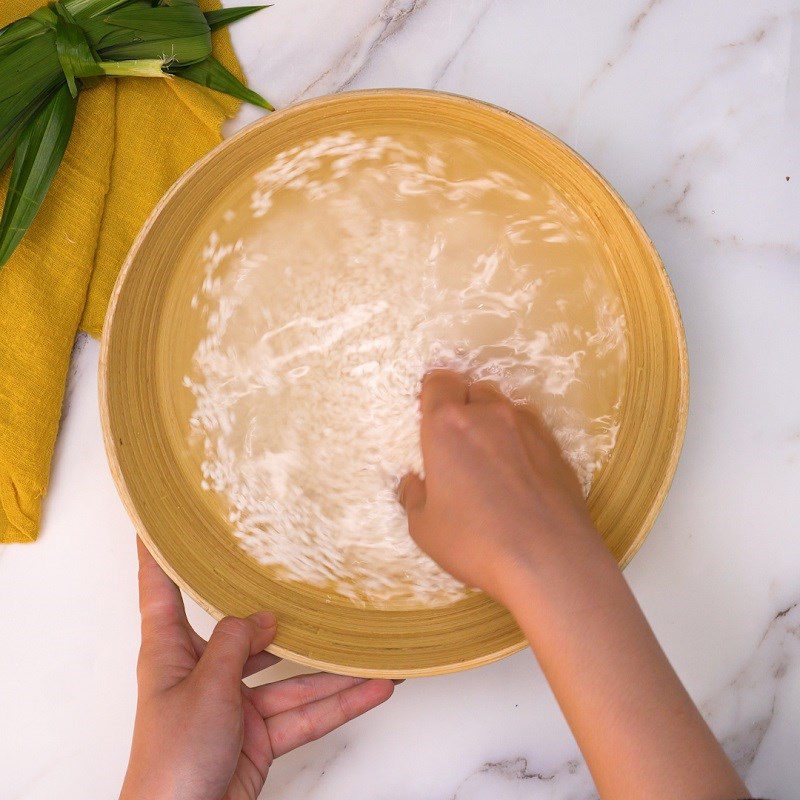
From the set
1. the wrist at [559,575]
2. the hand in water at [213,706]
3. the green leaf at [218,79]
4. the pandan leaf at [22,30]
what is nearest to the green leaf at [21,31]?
the pandan leaf at [22,30]

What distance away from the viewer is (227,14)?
70 cm

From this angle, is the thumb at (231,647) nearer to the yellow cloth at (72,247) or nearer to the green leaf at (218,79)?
the yellow cloth at (72,247)

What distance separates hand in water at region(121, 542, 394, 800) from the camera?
54 centimetres

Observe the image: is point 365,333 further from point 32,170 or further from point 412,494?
point 32,170

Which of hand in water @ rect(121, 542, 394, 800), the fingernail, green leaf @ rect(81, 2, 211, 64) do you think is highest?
green leaf @ rect(81, 2, 211, 64)

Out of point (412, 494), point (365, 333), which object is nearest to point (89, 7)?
point (365, 333)

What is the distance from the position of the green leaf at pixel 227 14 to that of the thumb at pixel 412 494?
1.56 ft

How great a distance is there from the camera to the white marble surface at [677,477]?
2.31 ft

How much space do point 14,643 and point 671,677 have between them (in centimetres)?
60

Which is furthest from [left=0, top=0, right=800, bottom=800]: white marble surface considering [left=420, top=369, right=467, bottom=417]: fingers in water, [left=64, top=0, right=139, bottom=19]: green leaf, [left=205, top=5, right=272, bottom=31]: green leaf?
[left=420, top=369, right=467, bottom=417]: fingers in water

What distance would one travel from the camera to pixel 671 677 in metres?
0.49

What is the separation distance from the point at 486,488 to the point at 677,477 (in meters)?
0.24

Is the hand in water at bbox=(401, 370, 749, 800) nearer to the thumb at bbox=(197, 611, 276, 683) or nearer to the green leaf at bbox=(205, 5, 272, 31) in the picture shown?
the thumb at bbox=(197, 611, 276, 683)

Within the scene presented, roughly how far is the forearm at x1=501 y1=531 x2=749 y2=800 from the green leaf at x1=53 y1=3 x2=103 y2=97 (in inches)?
22.3
